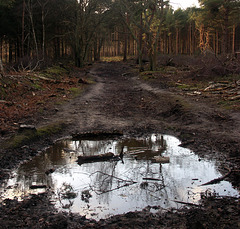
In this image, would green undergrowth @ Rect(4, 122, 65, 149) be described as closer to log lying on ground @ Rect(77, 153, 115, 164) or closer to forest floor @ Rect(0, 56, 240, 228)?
forest floor @ Rect(0, 56, 240, 228)

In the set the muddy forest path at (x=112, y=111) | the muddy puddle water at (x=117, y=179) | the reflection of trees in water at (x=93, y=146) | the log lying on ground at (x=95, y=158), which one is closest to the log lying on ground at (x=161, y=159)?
the muddy puddle water at (x=117, y=179)

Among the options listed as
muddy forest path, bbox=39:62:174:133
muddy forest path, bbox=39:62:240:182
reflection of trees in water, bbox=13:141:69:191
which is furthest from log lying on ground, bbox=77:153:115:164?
muddy forest path, bbox=39:62:174:133

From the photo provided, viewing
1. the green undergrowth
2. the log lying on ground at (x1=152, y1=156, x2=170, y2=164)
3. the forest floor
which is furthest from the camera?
the green undergrowth

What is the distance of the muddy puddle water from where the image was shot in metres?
4.23

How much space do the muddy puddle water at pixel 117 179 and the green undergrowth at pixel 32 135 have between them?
0.75 m

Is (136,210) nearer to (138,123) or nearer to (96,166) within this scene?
(96,166)

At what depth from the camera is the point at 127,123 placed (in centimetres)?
930

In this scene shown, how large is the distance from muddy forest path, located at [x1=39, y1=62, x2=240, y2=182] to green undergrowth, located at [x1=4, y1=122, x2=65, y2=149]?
0.39m

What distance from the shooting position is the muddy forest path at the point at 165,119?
23.1ft

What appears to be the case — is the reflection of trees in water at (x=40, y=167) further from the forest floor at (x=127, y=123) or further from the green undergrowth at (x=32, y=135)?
the green undergrowth at (x=32, y=135)

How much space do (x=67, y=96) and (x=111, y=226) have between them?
11.1m

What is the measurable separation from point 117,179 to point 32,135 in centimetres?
334

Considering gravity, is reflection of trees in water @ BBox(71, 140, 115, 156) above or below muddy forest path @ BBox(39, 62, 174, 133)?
below

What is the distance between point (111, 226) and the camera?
3494mm
